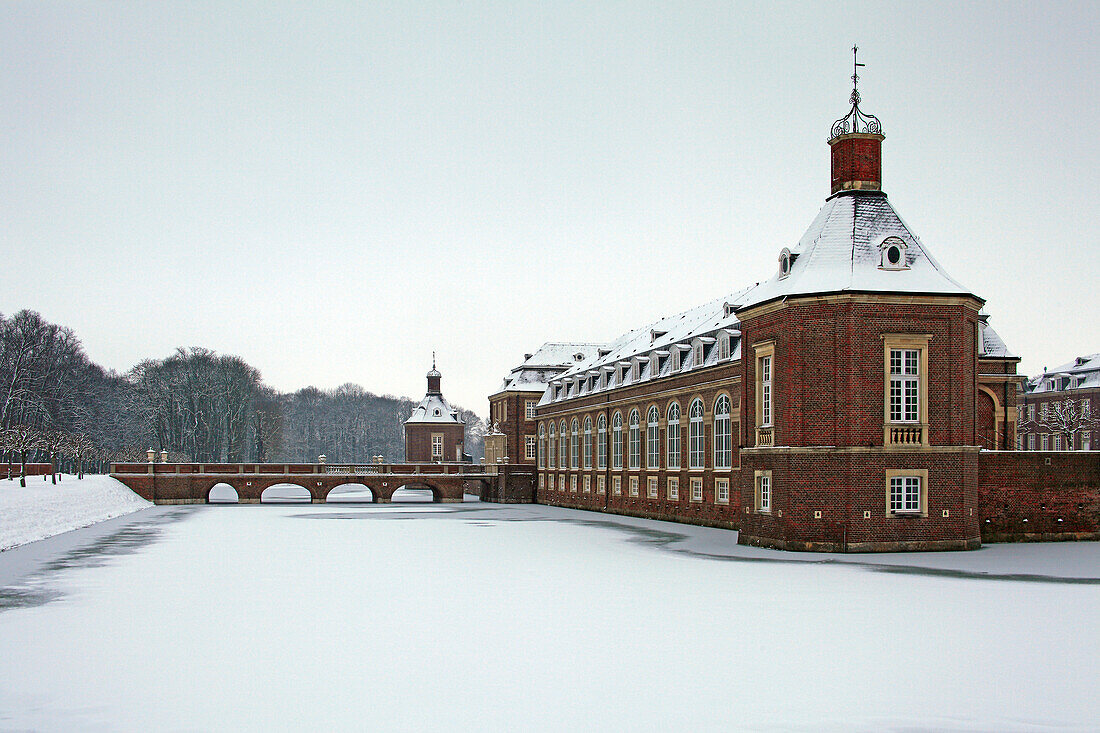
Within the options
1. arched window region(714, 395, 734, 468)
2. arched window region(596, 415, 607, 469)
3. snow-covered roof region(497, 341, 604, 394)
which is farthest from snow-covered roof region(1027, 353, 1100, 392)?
arched window region(714, 395, 734, 468)

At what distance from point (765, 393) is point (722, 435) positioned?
995 cm

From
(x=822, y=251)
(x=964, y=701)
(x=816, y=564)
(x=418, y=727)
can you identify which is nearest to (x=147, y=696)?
(x=418, y=727)

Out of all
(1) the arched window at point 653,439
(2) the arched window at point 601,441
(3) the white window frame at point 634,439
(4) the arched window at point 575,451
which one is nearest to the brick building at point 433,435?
(4) the arched window at point 575,451

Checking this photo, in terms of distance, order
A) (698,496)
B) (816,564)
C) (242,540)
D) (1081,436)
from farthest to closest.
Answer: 1. (1081,436)
2. (698,496)
3. (242,540)
4. (816,564)

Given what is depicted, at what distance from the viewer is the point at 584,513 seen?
61500 millimetres

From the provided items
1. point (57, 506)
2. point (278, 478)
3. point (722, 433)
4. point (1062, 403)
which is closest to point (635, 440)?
point (722, 433)

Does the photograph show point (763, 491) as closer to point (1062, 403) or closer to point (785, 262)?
point (785, 262)

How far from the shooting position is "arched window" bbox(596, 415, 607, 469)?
204ft

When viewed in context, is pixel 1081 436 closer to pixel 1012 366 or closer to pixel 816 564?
pixel 1012 366

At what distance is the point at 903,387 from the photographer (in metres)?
32.9

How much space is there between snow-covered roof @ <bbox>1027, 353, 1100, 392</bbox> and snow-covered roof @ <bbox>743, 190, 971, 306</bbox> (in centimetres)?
6603

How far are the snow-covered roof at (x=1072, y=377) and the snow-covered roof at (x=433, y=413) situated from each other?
58102 mm

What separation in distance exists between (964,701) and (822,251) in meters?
23.5

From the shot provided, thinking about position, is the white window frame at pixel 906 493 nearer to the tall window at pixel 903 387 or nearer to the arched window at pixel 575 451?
the tall window at pixel 903 387
